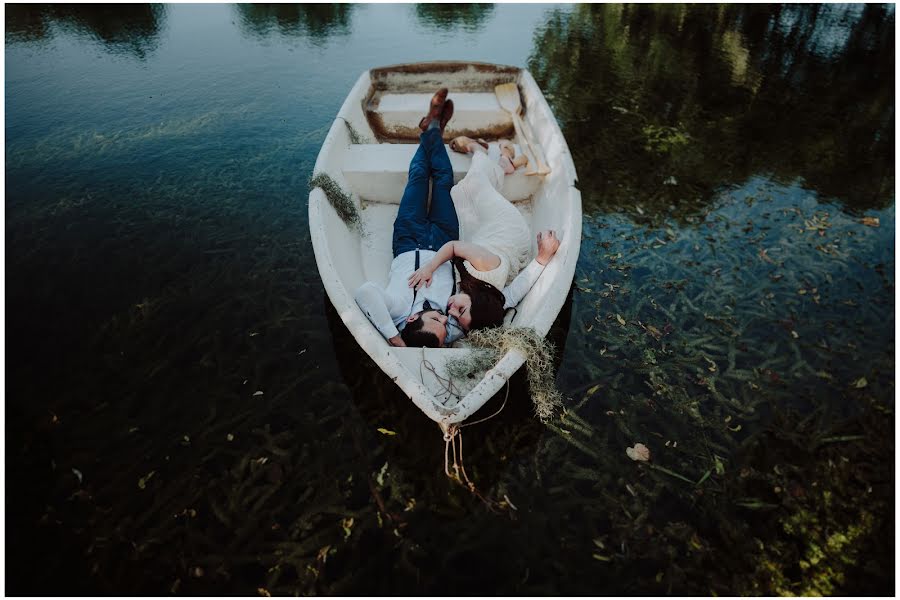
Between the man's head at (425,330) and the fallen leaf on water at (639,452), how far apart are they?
1.61 meters

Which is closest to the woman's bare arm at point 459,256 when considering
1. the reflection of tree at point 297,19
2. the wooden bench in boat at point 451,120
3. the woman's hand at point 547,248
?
the woman's hand at point 547,248

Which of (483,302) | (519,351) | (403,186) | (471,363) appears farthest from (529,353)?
(403,186)

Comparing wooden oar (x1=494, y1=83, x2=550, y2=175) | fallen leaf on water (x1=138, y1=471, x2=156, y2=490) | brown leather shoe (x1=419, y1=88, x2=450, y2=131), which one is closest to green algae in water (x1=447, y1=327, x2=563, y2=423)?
fallen leaf on water (x1=138, y1=471, x2=156, y2=490)

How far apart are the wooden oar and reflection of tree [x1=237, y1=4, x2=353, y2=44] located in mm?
8545

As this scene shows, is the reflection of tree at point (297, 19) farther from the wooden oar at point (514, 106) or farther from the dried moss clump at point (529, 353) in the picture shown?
the dried moss clump at point (529, 353)

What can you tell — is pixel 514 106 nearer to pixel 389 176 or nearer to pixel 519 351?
pixel 389 176

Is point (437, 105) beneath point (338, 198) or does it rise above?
above

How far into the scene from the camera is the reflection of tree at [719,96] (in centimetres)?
671

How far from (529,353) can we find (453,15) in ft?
54.2

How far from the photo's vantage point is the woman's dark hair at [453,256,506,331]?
3432mm

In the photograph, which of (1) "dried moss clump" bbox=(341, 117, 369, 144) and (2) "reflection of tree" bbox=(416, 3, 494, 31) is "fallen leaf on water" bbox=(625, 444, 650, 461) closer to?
(1) "dried moss clump" bbox=(341, 117, 369, 144)

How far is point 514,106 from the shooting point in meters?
6.64

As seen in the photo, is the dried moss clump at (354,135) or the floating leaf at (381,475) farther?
the dried moss clump at (354,135)

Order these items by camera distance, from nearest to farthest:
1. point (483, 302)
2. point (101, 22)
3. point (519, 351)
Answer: point (519, 351)
point (483, 302)
point (101, 22)
